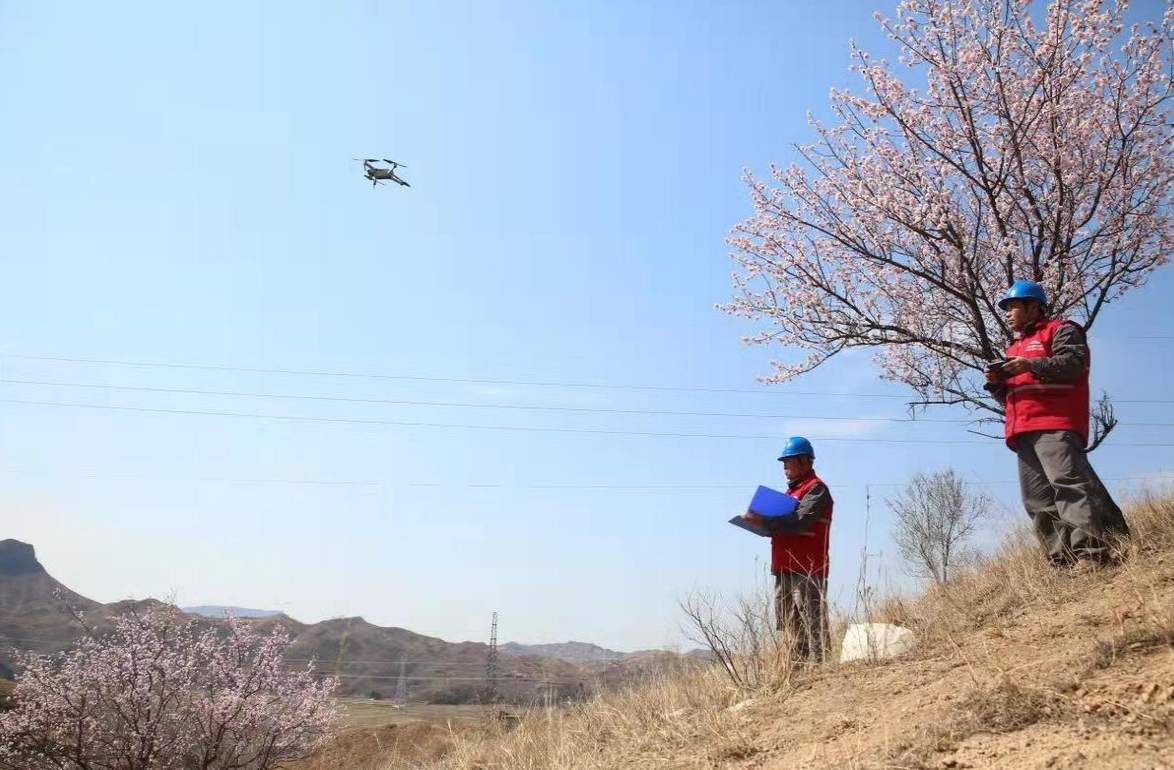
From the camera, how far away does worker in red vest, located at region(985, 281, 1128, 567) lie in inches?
179

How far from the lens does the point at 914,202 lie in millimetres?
8375

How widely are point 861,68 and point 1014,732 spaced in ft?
26.2

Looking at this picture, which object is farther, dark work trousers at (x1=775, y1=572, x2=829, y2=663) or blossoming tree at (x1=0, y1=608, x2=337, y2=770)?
blossoming tree at (x1=0, y1=608, x2=337, y2=770)

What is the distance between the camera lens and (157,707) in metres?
12.4

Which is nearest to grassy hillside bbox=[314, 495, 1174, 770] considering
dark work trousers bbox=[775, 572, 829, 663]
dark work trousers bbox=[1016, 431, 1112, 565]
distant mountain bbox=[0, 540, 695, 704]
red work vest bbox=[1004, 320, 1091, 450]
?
dark work trousers bbox=[1016, 431, 1112, 565]

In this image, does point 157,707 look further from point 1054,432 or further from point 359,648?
point 359,648

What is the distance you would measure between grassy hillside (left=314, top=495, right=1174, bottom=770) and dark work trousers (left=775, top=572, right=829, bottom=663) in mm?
297

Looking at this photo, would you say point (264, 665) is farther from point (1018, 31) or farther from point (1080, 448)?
point (1018, 31)

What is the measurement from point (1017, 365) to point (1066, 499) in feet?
2.87

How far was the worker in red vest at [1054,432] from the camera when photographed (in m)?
4.55

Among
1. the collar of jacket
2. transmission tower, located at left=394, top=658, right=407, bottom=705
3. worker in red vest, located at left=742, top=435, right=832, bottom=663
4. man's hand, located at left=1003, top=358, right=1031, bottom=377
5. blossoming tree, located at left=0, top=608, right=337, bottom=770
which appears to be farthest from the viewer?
transmission tower, located at left=394, top=658, right=407, bottom=705

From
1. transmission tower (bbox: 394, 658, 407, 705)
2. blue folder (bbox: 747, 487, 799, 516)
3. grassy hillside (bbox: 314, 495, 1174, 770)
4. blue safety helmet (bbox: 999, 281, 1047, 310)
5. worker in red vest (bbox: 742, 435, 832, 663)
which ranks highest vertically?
blue safety helmet (bbox: 999, 281, 1047, 310)

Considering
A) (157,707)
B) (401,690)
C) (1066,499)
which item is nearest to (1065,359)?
(1066,499)

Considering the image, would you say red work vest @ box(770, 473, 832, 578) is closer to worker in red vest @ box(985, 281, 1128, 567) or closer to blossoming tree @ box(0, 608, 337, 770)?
worker in red vest @ box(985, 281, 1128, 567)
